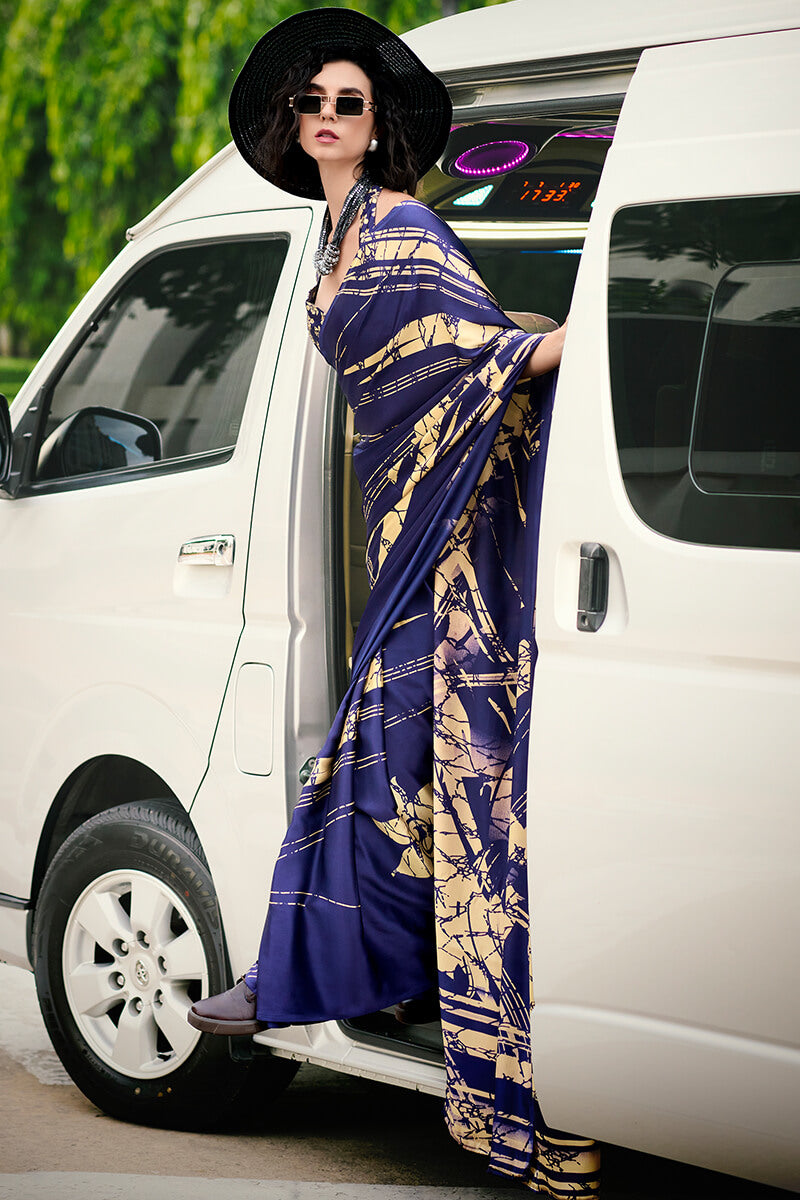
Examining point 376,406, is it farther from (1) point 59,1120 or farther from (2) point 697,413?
(1) point 59,1120

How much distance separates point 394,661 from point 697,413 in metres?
0.73

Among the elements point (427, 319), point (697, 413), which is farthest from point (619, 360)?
point (427, 319)

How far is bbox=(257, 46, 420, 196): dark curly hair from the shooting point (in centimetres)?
278

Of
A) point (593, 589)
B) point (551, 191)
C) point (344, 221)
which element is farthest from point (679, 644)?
point (551, 191)

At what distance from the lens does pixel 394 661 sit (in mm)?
2633

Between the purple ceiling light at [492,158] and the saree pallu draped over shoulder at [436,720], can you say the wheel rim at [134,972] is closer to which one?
the saree pallu draped over shoulder at [436,720]

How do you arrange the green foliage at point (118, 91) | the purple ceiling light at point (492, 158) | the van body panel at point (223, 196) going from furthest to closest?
the green foliage at point (118, 91) < the purple ceiling light at point (492, 158) < the van body panel at point (223, 196)

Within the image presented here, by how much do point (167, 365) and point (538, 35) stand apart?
3.78 ft

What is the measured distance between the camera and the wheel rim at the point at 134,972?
3010 mm

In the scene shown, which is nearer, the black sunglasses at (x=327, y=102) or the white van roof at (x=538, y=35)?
the white van roof at (x=538, y=35)

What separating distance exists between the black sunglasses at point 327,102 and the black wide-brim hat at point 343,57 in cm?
7

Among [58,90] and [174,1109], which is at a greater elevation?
[58,90]

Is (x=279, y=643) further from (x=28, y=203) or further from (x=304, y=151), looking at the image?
(x=28, y=203)

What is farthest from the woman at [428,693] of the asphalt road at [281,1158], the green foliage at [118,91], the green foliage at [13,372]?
the green foliage at [13,372]
